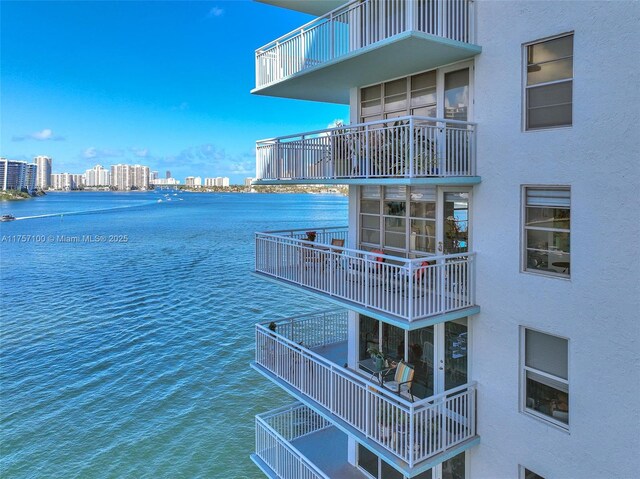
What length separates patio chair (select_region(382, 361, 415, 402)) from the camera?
8727mm

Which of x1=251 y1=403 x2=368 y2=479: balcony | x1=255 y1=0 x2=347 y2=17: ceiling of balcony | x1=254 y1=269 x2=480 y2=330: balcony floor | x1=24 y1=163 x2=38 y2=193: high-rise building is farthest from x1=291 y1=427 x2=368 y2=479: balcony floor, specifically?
x1=24 y1=163 x2=38 y2=193: high-rise building

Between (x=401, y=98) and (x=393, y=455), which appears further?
(x=401, y=98)

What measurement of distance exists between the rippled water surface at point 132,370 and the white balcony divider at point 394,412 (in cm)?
1000

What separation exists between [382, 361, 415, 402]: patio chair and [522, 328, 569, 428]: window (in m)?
2.04

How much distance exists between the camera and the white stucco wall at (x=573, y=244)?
241 inches

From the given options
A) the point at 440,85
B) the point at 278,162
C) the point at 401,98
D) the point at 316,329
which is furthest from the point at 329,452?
the point at 440,85

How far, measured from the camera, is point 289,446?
10875mm

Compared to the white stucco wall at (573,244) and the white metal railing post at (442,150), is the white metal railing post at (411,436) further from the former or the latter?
the white metal railing post at (442,150)

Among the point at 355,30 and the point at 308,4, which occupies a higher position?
the point at 308,4

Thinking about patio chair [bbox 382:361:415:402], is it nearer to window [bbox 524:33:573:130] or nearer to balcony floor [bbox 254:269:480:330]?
balcony floor [bbox 254:269:480:330]

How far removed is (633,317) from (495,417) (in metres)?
3.10

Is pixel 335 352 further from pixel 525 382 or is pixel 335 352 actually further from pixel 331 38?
pixel 331 38

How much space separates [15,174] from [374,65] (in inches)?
7561

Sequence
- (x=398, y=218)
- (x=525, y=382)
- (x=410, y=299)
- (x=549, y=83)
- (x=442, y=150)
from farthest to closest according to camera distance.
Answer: (x=398, y=218) → (x=442, y=150) → (x=525, y=382) → (x=410, y=299) → (x=549, y=83)
